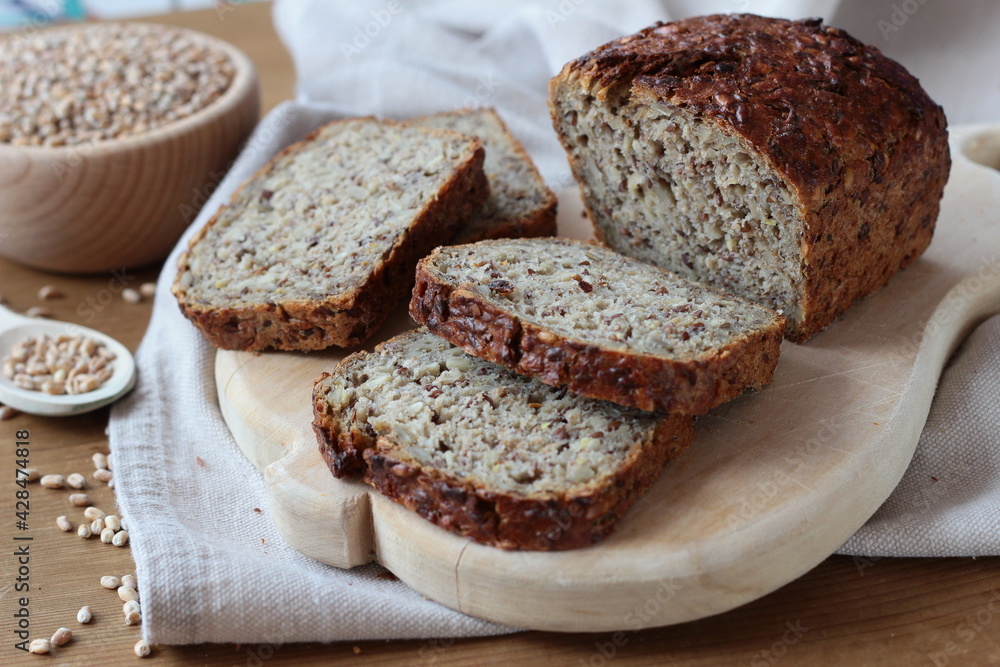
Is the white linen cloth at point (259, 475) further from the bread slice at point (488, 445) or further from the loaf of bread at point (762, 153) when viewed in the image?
the loaf of bread at point (762, 153)

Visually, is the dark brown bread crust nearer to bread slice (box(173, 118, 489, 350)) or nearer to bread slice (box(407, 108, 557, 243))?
bread slice (box(173, 118, 489, 350))

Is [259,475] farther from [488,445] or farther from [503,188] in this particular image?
[503,188]

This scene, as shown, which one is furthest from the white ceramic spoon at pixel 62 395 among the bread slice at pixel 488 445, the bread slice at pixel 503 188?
the bread slice at pixel 503 188

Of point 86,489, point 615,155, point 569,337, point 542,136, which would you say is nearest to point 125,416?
point 86,489

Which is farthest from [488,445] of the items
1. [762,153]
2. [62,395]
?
[62,395]

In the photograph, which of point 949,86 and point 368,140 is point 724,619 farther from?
point 949,86

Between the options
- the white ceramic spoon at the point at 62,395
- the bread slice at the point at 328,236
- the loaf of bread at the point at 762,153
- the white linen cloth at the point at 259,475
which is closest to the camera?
the white linen cloth at the point at 259,475

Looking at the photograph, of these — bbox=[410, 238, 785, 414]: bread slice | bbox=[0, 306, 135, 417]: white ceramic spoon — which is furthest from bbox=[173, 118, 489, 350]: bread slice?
bbox=[0, 306, 135, 417]: white ceramic spoon
